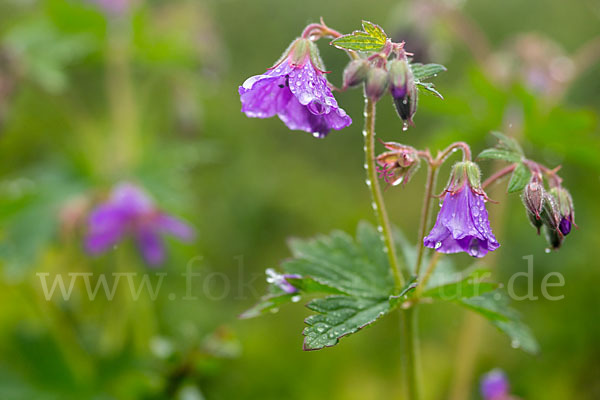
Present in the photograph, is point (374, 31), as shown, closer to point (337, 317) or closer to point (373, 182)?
point (373, 182)

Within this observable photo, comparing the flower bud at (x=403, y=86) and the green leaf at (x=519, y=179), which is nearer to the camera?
the flower bud at (x=403, y=86)

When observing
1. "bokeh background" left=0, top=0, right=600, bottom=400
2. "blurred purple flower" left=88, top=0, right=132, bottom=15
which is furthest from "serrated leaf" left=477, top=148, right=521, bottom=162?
"blurred purple flower" left=88, top=0, right=132, bottom=15

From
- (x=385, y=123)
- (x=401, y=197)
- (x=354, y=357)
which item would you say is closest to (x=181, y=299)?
(x=354, y=357)

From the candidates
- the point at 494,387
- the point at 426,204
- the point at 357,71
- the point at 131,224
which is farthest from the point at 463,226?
the point at 131,224

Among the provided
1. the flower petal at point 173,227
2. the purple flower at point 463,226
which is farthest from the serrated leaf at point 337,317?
the flower petal at point 173,227

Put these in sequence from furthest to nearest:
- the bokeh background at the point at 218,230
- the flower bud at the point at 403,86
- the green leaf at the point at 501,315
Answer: the bokeh background at the point at 218,230
the green leaf at the point at 501,315
the flower bud at the point at 403,86

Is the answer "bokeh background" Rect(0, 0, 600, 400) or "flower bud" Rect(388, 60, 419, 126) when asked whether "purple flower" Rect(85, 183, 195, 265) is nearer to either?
"bokeh background" Rect(0, 0, 600, 400)

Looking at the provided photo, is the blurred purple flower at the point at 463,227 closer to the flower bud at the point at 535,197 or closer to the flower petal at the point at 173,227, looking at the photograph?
the flower bud at the point at 535,197
